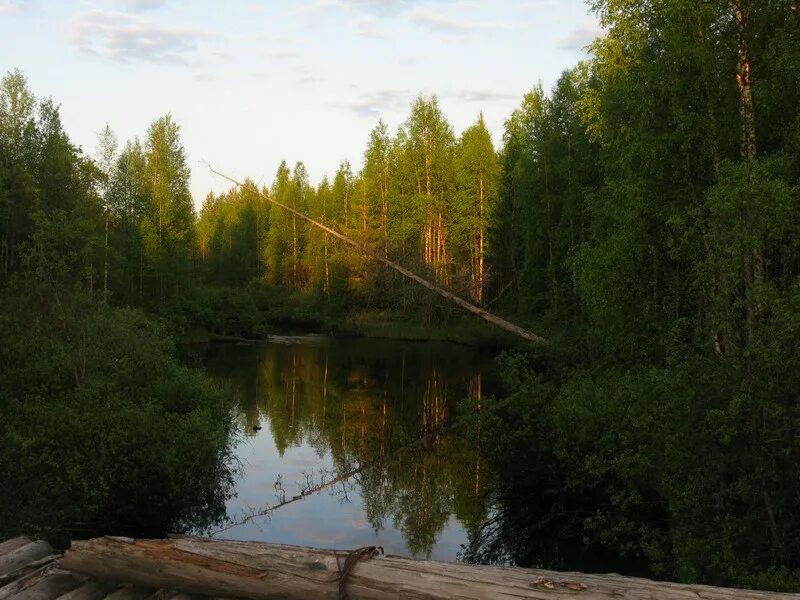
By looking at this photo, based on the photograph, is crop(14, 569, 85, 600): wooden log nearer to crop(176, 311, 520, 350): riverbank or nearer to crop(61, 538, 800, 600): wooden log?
crop(61, 538, 800, 600): wooden log

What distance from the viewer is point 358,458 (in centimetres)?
1703

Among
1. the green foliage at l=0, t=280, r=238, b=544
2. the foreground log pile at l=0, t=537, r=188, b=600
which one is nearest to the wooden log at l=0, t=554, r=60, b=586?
the foreground log pile at l=0, t=537, r=188, b=600

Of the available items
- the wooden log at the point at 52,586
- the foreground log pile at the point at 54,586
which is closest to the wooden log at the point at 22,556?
the foreground log pile at the point at 54,586

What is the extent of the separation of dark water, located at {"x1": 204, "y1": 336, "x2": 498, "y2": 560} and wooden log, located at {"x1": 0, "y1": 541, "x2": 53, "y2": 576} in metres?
6.61

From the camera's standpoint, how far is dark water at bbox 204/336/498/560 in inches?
507

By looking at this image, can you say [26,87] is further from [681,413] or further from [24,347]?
[681,413]

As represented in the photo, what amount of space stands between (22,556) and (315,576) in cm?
253

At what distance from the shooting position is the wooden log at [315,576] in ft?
13.9

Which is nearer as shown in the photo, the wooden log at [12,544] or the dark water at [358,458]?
the wooden log at [12,544]

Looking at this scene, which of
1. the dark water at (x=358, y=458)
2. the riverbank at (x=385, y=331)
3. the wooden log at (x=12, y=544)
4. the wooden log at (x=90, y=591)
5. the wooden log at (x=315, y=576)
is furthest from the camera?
the riverbank at (x=385, y=331)

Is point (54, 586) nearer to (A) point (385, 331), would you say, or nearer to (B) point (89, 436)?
(B) point (89, 436)

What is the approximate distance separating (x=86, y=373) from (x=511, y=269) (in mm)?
34348

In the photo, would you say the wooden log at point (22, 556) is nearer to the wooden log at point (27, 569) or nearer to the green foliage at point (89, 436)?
the wooden log at point (27, 569)

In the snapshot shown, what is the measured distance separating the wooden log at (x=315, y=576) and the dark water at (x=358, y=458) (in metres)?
7.34
